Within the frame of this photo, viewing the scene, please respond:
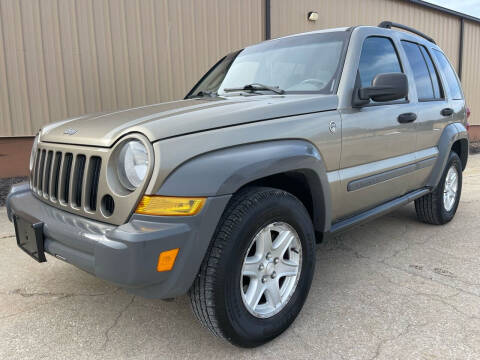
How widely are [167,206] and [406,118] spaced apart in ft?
7.32

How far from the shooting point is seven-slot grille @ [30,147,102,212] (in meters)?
1.91

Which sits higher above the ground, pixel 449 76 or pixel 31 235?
pixel 449 76

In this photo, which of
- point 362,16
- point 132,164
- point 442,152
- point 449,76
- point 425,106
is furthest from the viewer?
point 362,16

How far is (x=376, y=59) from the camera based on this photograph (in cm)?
300

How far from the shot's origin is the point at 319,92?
2.58 meters

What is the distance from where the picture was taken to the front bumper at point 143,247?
164 centimetres

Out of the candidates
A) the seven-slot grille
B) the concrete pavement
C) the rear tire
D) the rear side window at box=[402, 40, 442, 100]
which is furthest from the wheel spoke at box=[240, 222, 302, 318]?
the rear tire

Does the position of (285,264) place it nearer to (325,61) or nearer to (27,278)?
(325,61)

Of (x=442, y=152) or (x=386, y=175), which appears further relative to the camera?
(x=442, y=152)

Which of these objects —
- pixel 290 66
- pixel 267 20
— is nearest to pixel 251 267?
pixel 290 66

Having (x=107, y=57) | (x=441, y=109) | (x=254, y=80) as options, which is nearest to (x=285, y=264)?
(x=254, y=80)

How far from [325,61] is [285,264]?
146cm

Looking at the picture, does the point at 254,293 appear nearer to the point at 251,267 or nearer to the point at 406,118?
the point at 251,267

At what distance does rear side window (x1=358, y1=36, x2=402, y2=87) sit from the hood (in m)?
0.50
